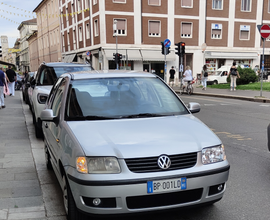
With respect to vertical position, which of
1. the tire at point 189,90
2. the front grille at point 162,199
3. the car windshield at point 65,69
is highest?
the car windshield at point 65,69

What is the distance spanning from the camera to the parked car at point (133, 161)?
268 cm

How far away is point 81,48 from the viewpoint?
37562mm

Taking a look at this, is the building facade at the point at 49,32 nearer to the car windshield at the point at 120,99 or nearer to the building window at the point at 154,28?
the building window at the point at 154,28

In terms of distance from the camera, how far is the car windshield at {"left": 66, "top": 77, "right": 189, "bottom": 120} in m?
3.62

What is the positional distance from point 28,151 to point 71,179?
11.9 ft

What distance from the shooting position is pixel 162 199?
9.06 ft

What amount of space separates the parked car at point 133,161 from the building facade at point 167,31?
86.6 feet

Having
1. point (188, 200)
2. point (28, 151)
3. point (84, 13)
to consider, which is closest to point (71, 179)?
point (188, 200)

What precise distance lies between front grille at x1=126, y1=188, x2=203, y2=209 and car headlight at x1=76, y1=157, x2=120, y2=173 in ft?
0.94

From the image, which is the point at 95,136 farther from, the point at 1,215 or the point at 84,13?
the point at 84,13

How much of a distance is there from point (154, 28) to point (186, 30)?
382 cm

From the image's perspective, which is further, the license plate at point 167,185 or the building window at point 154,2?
the building window at point 154,2

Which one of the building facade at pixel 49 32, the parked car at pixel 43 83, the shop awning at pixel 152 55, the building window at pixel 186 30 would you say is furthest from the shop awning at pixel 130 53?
the parked car at pixel 43 83

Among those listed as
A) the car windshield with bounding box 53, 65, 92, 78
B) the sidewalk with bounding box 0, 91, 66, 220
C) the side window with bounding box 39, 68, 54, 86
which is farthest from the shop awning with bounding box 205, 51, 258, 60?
the sidewalk with bounding box 0, 91, 66, 220
